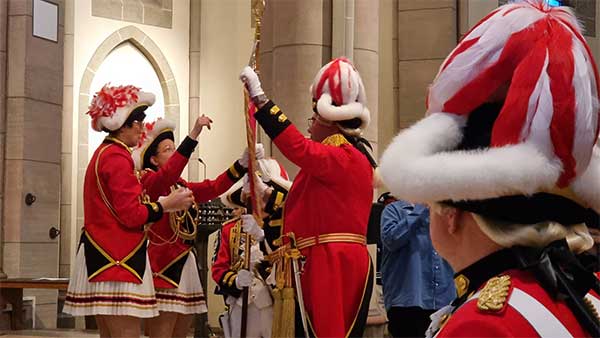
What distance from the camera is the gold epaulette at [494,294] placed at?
178 centimetres

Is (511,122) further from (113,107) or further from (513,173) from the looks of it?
(113,107)

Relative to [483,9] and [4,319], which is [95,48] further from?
[483,9]

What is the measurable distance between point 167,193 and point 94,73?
618cm

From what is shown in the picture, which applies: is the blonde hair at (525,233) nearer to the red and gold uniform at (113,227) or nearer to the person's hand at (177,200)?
the red and gold uniform at (113,227)

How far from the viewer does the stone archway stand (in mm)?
12078

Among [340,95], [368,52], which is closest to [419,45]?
[368,52]

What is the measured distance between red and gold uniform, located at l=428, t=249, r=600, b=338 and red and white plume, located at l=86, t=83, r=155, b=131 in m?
4.34

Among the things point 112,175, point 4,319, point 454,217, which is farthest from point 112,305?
point 4,319

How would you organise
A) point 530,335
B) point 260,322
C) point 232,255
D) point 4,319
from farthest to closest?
point 4,319, point 232,255, point 260,322, point 530,335

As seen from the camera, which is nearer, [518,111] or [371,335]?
[518,111]

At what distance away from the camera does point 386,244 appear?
18.7 feet

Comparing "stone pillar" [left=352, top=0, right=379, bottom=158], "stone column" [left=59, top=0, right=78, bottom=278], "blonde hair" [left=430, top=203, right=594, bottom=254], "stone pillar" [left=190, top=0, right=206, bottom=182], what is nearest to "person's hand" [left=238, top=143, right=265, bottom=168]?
"stone pillar" [left=352, top=0, right=379, bottom=158]

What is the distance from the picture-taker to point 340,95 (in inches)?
195

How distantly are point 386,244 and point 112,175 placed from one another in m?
1.57
